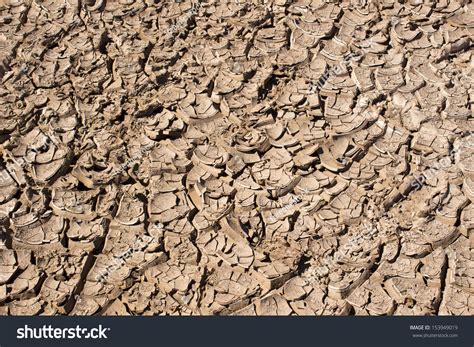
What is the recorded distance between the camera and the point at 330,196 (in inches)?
125

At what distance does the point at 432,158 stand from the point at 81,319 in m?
1.70

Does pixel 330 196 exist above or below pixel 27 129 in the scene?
A: below

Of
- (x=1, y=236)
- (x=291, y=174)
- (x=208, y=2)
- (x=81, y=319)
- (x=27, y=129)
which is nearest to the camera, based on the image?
(x=81, y=319)

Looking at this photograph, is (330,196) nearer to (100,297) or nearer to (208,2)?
(100,297)

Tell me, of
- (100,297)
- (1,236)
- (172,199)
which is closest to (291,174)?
(172,199)

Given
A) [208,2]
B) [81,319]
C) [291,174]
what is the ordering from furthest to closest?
[208,2]
[291,174]
[81,319]

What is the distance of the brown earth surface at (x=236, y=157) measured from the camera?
2.88 meters

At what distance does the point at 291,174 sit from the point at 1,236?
126 centimetres

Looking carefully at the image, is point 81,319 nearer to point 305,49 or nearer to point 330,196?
point 330,196

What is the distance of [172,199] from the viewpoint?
10.3ft

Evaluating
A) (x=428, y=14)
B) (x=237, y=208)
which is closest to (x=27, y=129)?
(x=237, y=208)

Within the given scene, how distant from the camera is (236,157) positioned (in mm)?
3330

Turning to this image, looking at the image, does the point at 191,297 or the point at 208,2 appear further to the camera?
the point at 208,2

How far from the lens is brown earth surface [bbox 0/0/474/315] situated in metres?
2.88
